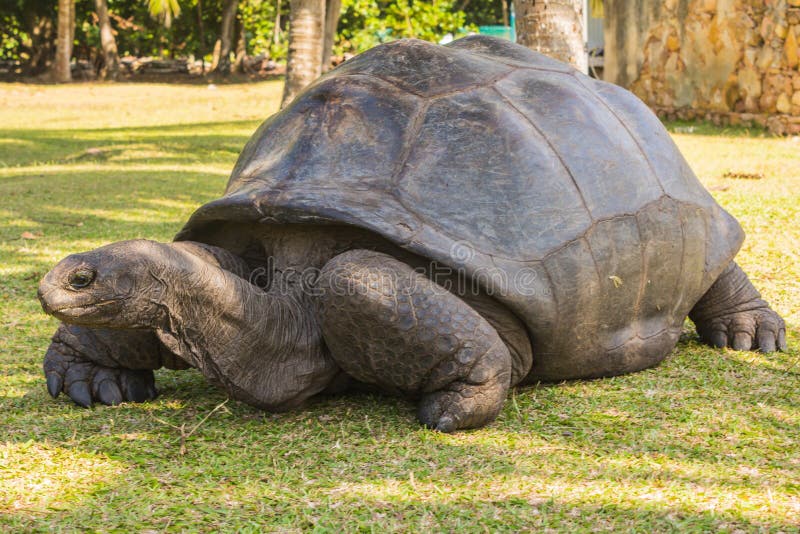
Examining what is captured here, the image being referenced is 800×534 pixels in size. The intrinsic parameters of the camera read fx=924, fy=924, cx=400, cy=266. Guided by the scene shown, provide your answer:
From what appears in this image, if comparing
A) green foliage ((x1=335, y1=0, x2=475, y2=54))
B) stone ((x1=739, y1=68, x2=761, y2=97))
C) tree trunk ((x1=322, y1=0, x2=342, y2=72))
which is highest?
green foliage ((x1=335, y1=0, x2=475, y2=54))

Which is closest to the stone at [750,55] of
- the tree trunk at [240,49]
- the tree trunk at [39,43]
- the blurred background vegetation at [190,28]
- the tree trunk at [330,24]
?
the tree trunk at [330,24]

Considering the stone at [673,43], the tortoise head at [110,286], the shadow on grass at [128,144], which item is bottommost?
the tortoise head at [110,286]

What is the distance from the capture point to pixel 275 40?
2583 cm

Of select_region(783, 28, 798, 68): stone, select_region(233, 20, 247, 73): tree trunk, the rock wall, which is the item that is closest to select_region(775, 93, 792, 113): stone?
the rock wall

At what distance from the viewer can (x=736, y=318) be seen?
3.66m

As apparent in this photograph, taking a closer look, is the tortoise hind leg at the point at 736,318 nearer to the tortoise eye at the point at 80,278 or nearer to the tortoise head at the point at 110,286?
the tortoise head at the point at 110,286

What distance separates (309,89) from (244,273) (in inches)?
28.5

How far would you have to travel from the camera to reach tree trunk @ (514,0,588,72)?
5.78 meters

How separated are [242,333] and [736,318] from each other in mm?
2030

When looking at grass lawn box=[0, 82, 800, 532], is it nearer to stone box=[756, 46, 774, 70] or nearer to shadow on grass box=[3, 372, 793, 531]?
shadow on grass box=[3, 372, 793, 531]

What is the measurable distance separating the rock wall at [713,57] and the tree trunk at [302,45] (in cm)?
473

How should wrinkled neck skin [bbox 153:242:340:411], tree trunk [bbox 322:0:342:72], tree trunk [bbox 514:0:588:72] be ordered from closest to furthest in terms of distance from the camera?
1. wrinkled neck skin [bbox 153:242:340:411]
2. tree trunk [bbox 514:0:588:72]
3. tree trunk [bbox 322:0:342:72]

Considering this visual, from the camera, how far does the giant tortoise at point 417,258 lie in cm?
267

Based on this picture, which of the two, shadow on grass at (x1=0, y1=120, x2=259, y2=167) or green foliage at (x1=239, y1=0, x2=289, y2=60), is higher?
green foliage at (x1=239, y1=0, x2=289, y2=60)
